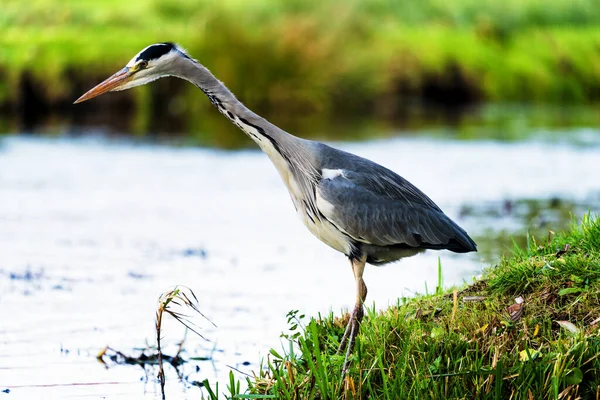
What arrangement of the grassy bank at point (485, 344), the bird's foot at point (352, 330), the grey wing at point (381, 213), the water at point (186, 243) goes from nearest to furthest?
1. the grassy bank at point (485, 344)
2. the bird's foot at point (352, 330)
3. the grey wing at point (381, 213)
4. the water at point (186, 243)

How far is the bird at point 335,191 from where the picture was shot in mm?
6086

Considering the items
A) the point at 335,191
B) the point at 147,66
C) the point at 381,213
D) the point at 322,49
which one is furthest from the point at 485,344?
the point at 322,49

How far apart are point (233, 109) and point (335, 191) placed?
76 cm

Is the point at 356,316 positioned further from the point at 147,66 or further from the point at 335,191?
the point at 147,66

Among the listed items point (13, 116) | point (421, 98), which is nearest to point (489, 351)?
point (13, 116)

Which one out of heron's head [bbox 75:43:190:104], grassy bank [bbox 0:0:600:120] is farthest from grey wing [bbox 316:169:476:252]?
grassy bank [bbox 0:0:600:120]

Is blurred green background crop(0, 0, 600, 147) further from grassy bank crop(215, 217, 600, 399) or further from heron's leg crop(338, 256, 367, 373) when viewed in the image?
grassy bank crop(215, 217, 600, 399)

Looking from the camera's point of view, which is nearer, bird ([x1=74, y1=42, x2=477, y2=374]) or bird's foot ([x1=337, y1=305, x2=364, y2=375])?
bird's foot ([x1=337, y1=305, x2=364, y2=375])

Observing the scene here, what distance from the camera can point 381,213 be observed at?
6152mm

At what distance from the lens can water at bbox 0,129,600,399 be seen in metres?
7.05

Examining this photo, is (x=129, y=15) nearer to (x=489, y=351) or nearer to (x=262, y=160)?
(x=262, y=160)

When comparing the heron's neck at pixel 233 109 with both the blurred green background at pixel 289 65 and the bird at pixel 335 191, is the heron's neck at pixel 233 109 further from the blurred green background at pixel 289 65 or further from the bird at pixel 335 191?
the blurred green background at pixel 289 65

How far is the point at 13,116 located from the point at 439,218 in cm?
1930

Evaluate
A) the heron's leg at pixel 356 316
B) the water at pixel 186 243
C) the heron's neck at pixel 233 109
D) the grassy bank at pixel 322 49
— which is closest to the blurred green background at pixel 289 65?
the grassy bank at pixel 322 49
